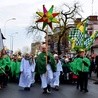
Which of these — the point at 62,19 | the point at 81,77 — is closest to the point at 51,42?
the point at 62,19

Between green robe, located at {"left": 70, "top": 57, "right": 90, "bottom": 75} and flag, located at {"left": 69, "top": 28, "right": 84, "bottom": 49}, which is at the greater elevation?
flag, located at {"left": 69, "top": 28, "right": 84, "bottom": 49}

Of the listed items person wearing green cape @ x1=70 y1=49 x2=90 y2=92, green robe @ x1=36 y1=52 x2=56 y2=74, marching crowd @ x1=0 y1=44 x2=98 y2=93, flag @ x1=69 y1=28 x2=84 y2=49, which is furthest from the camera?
flag @ x1=69 y1=28 x2=84 y2=49

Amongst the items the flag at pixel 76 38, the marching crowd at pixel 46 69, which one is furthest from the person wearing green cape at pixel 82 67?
the flag at pixel 76 38

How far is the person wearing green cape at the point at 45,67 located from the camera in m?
18.7

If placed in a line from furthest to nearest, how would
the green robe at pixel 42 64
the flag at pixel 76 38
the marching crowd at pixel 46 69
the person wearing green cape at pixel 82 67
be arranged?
the flag at pixel 76 38 < the person wearing green cape at pixel 82 67 < the marching crowd at pixel 46 69 < the green robe at pixel 42 64

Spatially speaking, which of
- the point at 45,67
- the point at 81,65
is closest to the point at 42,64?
the point at 45,67

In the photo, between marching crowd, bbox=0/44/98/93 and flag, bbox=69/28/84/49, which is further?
flag, bbox=69/28/84/49

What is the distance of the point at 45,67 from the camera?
18641mm

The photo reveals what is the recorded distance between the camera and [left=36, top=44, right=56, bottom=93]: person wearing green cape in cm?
1869

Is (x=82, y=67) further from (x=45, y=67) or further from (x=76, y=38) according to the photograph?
(x=76, y=38)

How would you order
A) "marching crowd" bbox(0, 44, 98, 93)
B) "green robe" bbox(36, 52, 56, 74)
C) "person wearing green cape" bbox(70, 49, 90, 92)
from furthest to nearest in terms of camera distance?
"person wearing green cape" bbox(70, 49, 90, 92) → "marching crowd" bbox(0, 44, 98, 93) → "green robe" bbox(36, 52, 56, 74)

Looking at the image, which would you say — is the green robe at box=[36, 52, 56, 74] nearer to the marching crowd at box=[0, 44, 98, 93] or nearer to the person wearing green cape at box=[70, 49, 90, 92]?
the marching crowd at box=[0, 44, 98, 93]

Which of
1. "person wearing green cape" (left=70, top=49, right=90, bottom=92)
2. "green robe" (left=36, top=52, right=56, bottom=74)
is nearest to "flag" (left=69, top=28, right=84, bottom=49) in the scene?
"person wearing green cape" (left=70, top=49, right=90, bottom=92)

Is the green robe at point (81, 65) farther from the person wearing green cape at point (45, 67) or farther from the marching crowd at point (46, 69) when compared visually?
the person wearing green cape at point (45, 67)
